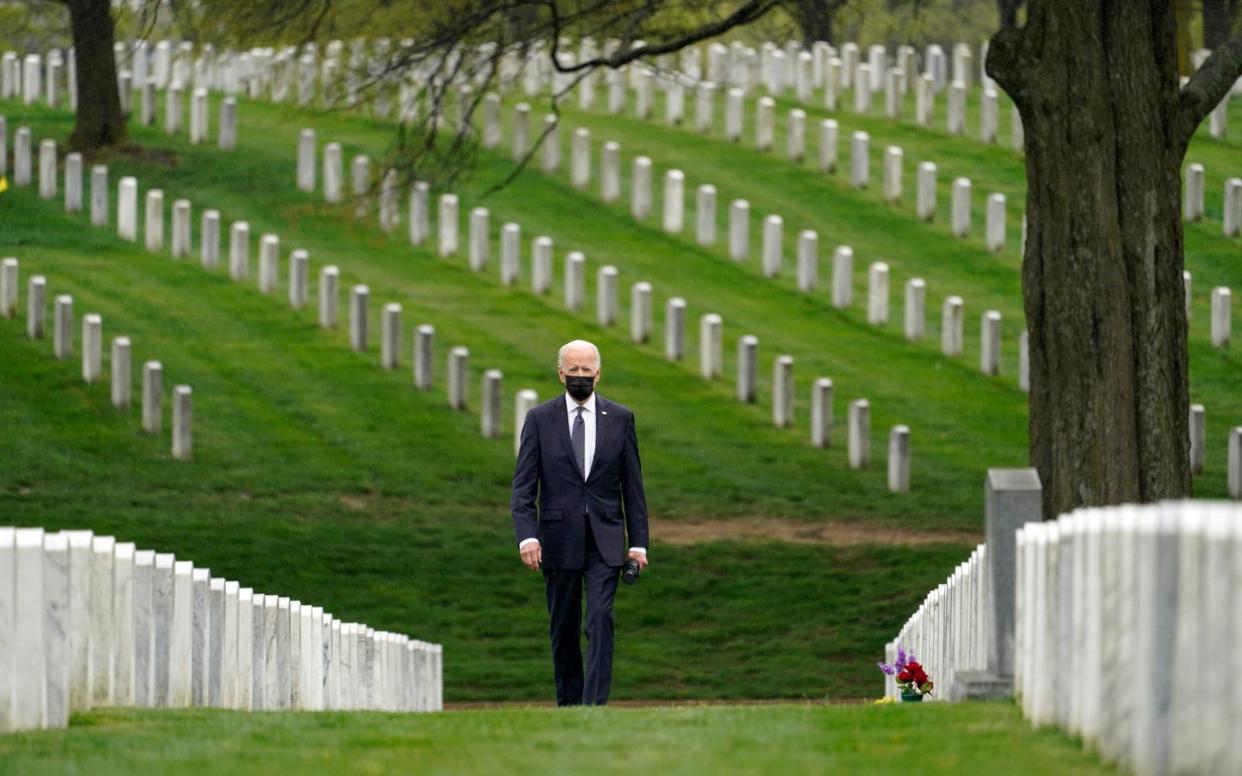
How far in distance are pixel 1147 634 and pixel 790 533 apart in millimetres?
14974

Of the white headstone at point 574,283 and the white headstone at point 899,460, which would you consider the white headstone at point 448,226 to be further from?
the white headstone at point 899,460

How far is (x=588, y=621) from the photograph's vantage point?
35.9 feet

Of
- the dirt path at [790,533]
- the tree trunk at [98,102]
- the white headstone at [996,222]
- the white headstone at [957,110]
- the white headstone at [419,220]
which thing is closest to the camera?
the dirt path at [790,533]

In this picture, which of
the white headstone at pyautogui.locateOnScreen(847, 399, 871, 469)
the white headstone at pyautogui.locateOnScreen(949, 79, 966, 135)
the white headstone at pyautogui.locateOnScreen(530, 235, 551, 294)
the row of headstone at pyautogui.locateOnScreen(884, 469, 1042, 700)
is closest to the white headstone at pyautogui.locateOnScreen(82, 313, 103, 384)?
the white headstone at pyautogui.locateOnScreen(530, 235, 551, 294)

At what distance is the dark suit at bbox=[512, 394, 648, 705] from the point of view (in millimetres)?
10906

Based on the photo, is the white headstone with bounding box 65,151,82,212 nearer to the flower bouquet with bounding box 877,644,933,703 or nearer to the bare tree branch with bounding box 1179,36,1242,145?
the bare tree branch with bounding box 1179,36,1242,145

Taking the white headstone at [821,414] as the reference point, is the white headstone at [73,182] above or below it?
above

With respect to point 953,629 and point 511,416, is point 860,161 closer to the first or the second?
point 511,416

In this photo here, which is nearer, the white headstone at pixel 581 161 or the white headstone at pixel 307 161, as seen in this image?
the white headstone at pixel 307 161

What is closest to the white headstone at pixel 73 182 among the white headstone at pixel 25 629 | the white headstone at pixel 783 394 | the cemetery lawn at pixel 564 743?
the white headstone at pixel 783 394

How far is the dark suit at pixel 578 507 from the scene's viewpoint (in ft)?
35.8

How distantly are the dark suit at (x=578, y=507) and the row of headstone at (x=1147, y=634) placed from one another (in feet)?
11.7

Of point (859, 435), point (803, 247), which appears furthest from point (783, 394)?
point (803, 247)

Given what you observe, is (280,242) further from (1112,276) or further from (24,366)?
(1112,276)
